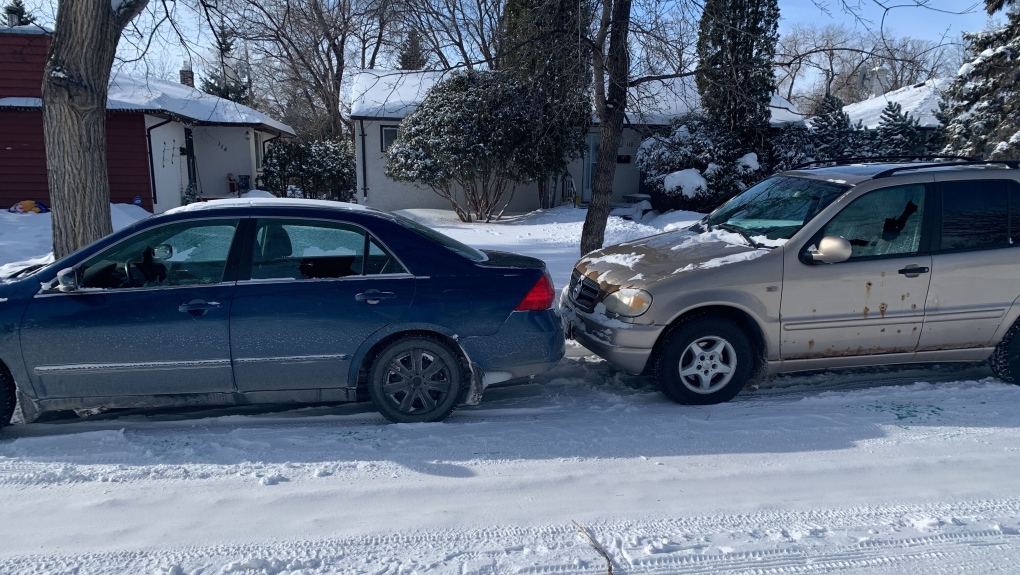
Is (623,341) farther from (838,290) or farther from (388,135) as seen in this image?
(388,135)

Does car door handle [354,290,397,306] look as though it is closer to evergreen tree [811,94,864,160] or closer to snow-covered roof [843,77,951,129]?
evergreen tree [811,94,864,160]

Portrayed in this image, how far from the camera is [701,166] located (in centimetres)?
1750

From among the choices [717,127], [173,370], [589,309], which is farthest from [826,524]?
[717,127]

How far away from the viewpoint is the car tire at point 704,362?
512 centimetres

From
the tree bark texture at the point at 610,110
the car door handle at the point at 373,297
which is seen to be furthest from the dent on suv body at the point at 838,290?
the tree bark texture at the point at 610,110

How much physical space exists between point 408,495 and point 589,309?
2.40 m

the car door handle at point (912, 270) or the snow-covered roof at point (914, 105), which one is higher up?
the snow-covered roof at point (914, 105)

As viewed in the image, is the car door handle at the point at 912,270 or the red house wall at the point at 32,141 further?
the red house wall at the point at 32,141

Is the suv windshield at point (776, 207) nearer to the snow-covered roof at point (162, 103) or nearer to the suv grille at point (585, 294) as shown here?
the suv grille at point (585, 294)

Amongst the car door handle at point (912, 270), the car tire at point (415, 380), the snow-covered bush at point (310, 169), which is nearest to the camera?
the car tire at point (415, 380)

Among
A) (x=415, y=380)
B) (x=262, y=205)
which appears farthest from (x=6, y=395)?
(x=415, y=380)

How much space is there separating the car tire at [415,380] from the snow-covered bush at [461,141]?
11.4 metres

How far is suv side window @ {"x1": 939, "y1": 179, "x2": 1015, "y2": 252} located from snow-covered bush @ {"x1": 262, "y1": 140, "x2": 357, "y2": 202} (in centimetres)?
2016

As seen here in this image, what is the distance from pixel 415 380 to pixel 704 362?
7.36ft
